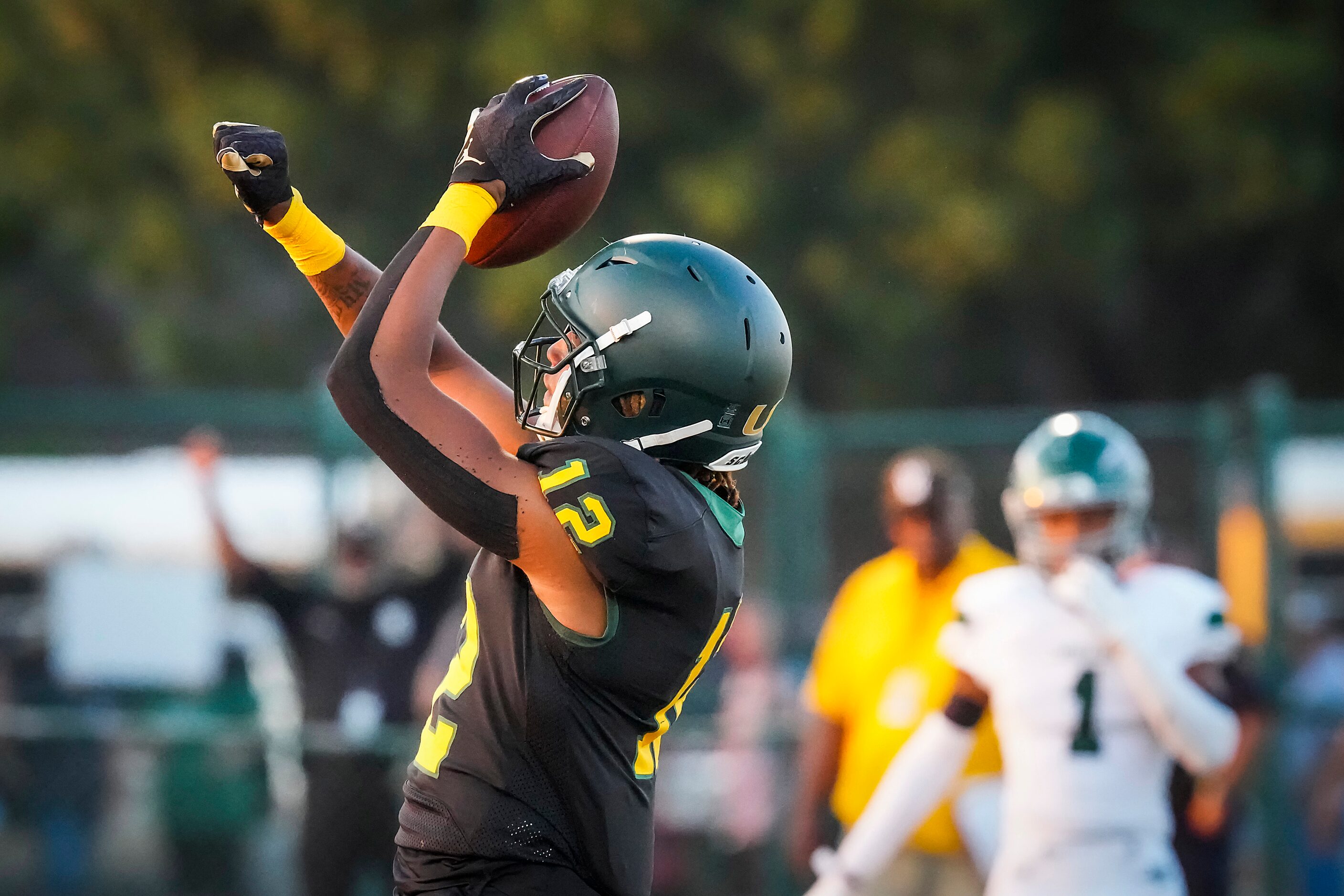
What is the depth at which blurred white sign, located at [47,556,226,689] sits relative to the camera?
7.45 meters

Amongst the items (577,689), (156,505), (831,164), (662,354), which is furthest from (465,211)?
(831,164)

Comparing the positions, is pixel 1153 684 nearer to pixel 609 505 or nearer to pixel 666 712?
pixel 666 712

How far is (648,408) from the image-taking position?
277 centimetres

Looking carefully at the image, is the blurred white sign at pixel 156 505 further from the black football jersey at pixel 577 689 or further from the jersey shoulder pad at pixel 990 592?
the black football jersey at pixel 577 689

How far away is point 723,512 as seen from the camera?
287 centimetres

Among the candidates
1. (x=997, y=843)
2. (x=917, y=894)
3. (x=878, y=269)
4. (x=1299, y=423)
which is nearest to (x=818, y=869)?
(x=997, y=843)

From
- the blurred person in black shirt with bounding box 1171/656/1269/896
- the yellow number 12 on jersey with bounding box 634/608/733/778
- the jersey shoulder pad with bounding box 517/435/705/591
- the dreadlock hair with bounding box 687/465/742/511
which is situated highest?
the dreadlock hair with bounding box 687/465/742/511

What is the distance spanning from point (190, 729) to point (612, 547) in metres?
5.38

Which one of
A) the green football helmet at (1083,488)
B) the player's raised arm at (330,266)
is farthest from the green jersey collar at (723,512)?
the green football helmet at (1083,488)

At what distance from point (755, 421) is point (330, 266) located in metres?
0.99

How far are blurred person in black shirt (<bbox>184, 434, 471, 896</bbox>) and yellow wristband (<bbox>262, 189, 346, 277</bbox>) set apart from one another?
3496mm

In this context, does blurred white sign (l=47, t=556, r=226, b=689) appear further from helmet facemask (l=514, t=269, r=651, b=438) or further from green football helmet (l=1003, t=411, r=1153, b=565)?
helmet facemask (l=514, t=269, r=651, b=438)

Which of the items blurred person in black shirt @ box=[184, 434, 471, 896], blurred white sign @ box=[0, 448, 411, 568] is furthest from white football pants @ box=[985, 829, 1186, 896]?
blurred white sign @ box=[0, 448, 411, 568]

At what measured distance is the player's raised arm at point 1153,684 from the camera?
13.1ft
